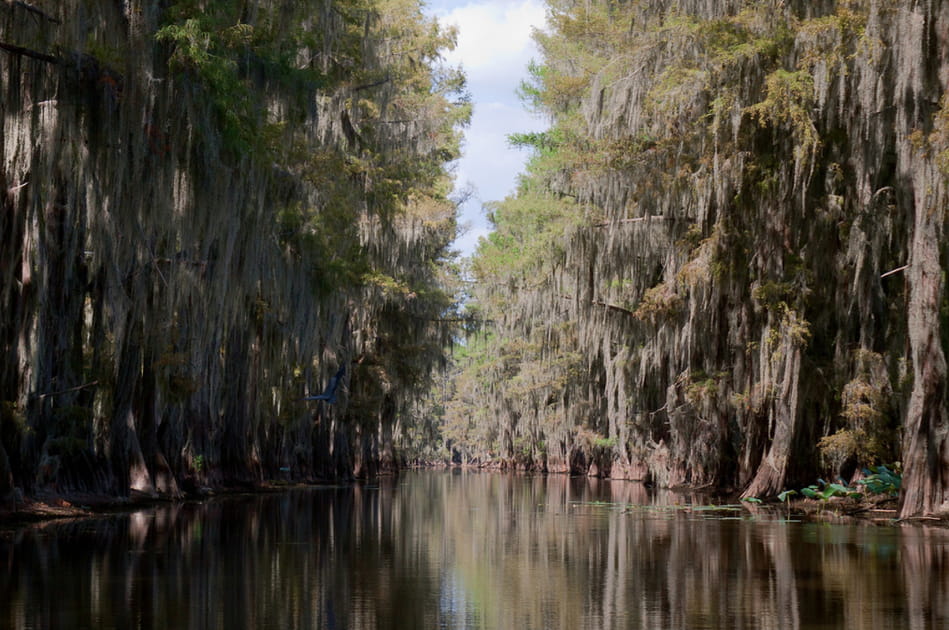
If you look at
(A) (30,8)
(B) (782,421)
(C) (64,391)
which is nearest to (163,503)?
(C) (64,391)

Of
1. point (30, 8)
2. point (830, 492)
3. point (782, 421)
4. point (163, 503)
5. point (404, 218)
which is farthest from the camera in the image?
point (404, 218)

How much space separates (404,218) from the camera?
27.0 meters

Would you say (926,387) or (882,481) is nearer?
(926,387)

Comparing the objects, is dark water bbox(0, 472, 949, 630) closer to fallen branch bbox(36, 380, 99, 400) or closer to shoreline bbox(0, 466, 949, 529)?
shoreline bbox(0, 466, 949, 529)

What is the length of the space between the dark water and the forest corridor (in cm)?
234

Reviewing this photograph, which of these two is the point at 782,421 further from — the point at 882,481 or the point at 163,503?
the point at 163,503

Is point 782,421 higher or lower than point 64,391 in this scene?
lower

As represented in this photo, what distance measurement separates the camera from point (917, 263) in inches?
481

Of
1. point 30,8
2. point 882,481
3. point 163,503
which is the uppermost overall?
point 30,8

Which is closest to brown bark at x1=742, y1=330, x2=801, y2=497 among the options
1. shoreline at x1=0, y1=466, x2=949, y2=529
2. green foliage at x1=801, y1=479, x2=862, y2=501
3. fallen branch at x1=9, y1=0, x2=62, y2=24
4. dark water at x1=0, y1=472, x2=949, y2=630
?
shoreline at x1=0, y1=466, x2=949, y2=529

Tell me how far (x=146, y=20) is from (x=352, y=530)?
559cm

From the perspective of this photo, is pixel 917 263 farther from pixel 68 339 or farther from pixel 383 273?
pixel 383 273

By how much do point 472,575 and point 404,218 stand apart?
19911 mm

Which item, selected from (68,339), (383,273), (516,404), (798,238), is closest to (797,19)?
(798,238)
